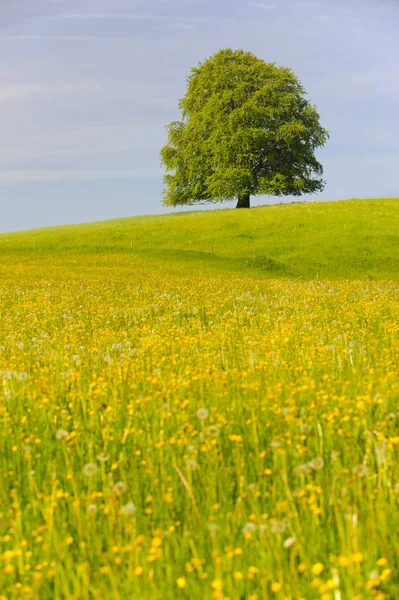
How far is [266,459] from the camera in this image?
509cm

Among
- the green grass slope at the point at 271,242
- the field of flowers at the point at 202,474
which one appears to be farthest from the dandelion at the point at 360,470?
the green grass slope at the point at 271,242

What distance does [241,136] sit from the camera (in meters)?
64.1

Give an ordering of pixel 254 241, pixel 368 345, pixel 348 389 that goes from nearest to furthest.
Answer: pixel 348 389, pixel 368 345, pixel 254 241

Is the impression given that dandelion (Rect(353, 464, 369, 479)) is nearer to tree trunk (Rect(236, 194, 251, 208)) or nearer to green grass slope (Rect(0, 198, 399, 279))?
green grass slope (Rect(0, 198, 399, 279))

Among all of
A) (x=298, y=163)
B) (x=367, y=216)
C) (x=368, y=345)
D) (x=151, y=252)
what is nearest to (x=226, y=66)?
(x=298, y=163)

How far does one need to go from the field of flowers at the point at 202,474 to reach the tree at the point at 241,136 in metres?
57.0

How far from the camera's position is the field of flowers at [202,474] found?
3463 millimetres

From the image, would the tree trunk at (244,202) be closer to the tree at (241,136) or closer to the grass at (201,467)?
the tree at (241,136)

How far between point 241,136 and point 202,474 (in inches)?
2457

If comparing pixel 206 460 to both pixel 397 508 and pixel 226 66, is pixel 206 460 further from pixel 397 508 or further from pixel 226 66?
pixel 226 66

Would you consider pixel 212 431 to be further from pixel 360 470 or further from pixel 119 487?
pixel 360 470

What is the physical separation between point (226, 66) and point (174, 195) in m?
15.7

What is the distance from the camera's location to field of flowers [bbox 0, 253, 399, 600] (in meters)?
3.46

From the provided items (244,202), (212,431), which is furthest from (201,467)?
Answer: (244,202)
